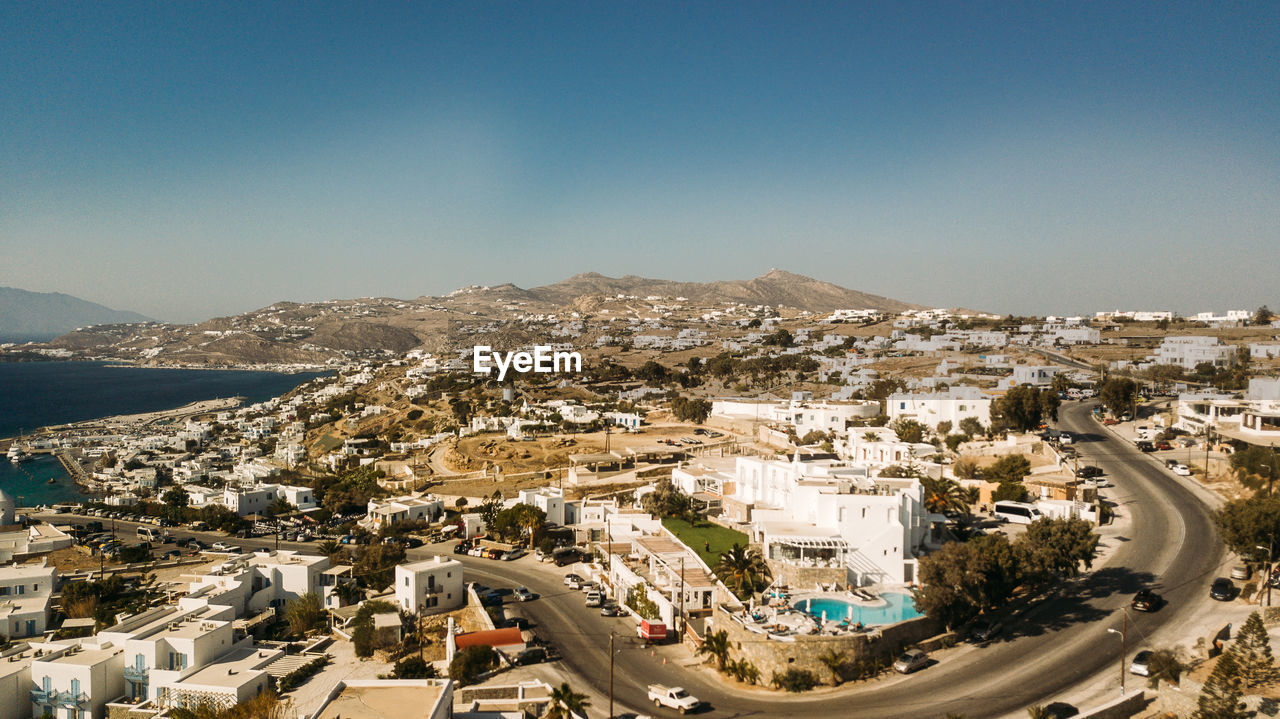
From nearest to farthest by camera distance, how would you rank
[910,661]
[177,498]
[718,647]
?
[910,661] → [718,647] → [177,498]

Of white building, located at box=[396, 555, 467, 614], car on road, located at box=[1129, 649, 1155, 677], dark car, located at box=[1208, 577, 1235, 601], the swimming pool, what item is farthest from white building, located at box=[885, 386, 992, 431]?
white building, located at box=[396, 555, 467, 614]

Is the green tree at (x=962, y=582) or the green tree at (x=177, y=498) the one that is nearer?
the green tree at (x=962, y=582)

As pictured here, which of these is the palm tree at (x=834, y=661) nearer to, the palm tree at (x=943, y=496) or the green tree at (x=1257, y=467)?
the palm tree at (x=943, y=496)

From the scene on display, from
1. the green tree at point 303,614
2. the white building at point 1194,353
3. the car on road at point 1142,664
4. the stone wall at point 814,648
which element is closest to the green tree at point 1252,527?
the car on road at point 1142,664

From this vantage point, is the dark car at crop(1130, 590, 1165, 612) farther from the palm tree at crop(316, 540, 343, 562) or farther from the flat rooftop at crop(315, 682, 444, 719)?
the palm tree at crop(316, 540, 343, 562)

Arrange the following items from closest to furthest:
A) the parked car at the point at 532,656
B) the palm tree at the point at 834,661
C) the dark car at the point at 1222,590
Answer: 1. the palm tree at the point at 834,661
2. the dark car at the point at 1222,590
3. the parked car at the point at 532,656

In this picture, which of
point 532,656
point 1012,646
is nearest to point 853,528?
point 1012,646

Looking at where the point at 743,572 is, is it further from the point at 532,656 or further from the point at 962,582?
the point at 532,656
